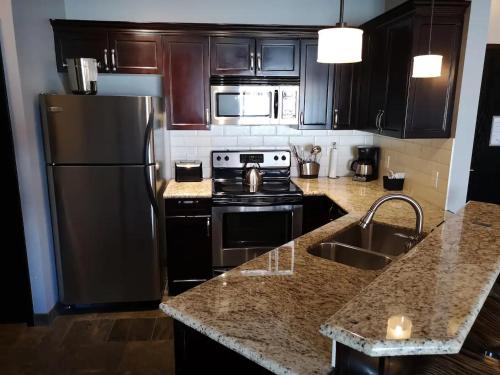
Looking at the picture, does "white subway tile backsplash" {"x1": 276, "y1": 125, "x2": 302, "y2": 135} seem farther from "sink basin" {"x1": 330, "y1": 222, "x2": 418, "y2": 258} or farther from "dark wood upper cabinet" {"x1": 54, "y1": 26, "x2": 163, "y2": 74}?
"sink basin" {"x1": 330, "y1": 222, "x2": 418, "y2": 258}

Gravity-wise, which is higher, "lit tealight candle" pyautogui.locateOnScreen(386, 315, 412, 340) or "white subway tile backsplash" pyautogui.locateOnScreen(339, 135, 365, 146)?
"white subway tile backsplash" pyautogui.locateOnScreen(339, 135, 365, 146)

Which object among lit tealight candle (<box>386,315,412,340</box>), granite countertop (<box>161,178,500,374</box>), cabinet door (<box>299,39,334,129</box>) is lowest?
granite countertop (<box>161,178,500,374</box>)

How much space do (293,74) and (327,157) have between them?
919 millimetres

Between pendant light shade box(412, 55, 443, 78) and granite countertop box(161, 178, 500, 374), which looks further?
pendant light shade box(412, 55, 443, 78)

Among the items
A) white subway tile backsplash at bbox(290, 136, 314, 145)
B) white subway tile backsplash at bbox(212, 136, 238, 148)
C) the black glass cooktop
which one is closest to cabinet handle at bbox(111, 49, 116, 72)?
white subway tile backsplash at bbox(212, 136, 238, 148)

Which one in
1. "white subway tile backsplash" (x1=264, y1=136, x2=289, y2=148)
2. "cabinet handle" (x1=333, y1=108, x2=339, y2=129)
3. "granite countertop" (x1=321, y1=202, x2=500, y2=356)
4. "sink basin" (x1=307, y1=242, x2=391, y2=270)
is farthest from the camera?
"white subway tile backsplash" (x1=264, y1=136, x2=289, y2=148)

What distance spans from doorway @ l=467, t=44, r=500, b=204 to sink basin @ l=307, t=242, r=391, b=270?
2.35 meters

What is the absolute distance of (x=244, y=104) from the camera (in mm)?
3238

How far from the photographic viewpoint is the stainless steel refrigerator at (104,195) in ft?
8.98

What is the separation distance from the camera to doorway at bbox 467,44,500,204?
11.3ft

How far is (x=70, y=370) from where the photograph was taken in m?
2.39

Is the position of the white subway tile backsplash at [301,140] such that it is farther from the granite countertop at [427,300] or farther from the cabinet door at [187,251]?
the granite countertop at [427,300]

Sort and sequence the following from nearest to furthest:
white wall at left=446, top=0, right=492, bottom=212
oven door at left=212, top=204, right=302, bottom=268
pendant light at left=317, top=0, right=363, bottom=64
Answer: pendant light at left=317, top=0, right=363, bottom=64 → white wall at left=446, top=0, right=492, bottom=212 → oven door at left=212, top=204, right=302, bottom=268

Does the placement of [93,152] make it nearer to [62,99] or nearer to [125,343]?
[62,99]
